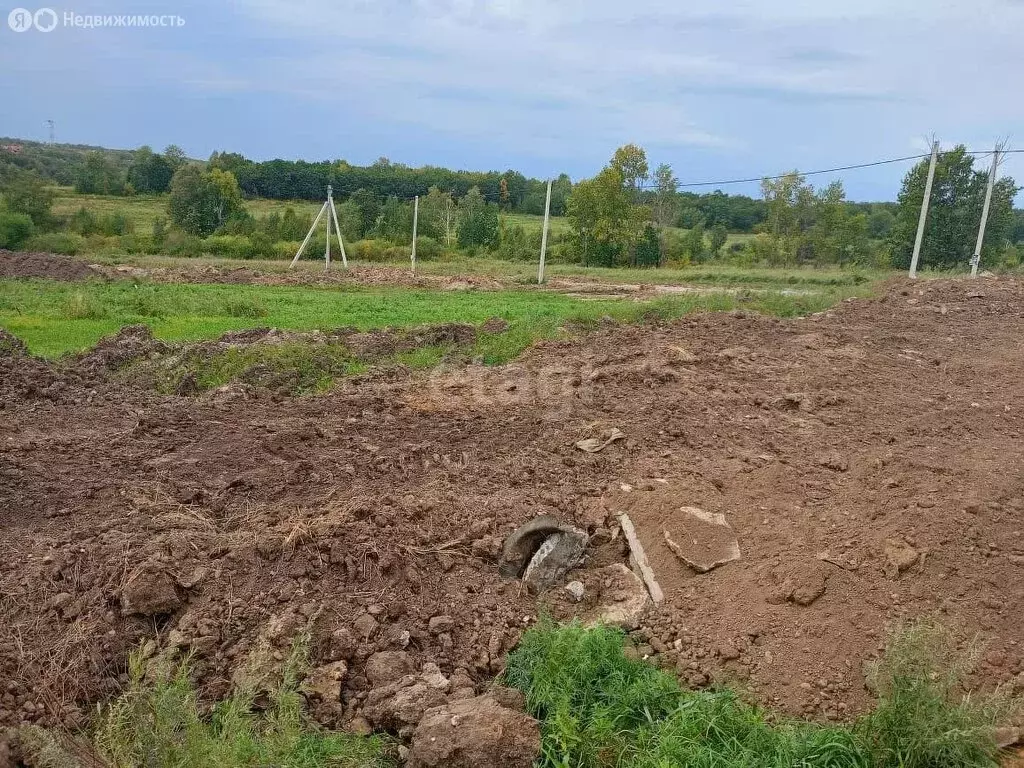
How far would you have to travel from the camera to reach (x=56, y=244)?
37.1 meters

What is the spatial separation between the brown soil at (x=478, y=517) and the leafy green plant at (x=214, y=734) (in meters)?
0.27

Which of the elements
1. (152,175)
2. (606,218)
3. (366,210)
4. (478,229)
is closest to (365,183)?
(366,210)

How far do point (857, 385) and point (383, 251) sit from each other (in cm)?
3242

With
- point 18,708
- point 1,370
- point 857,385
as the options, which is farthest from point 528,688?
point 1,370

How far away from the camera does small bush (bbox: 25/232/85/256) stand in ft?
120

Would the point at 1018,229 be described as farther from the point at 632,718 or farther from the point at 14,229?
the point at 14,229

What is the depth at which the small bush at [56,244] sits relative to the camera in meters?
36.7

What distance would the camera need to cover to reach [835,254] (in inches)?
1553

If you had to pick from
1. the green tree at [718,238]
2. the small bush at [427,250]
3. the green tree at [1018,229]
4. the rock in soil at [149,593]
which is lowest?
the rock in soil at [149,593]

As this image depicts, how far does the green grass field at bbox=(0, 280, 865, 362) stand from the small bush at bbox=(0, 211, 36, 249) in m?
18.0

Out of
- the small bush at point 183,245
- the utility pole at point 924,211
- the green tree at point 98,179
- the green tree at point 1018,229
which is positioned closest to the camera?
the utility pole at point 924,211

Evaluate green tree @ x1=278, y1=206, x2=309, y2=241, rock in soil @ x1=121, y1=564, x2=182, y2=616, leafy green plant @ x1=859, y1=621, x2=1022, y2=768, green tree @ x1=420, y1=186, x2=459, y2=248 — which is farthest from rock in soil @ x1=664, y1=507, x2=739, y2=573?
green tree @ x1=278, y1=206, x2=309, y2=241

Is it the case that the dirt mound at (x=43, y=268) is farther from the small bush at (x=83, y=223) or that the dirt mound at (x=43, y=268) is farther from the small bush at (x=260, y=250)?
the small bush at (x=83, y=223)

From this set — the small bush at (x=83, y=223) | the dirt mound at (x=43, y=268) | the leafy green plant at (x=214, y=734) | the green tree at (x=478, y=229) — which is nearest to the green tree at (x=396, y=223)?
the green tree at (x=478, y=229)
